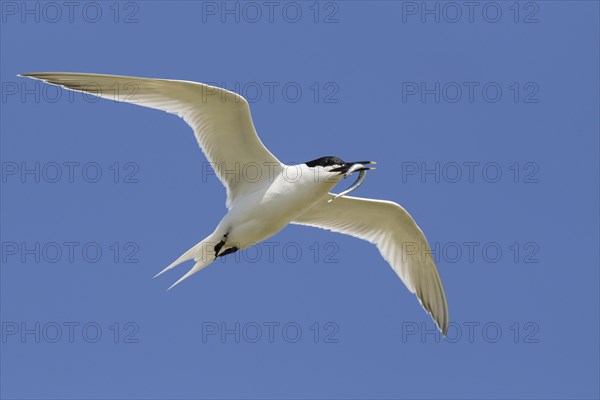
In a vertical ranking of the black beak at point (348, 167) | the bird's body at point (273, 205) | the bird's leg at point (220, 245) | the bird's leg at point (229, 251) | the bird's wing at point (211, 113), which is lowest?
the bird's leg at point (229, 251)

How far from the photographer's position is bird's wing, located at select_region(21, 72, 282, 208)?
443 inches

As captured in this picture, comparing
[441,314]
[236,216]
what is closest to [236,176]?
[236,216]

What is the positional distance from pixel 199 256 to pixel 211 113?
5.75 ft

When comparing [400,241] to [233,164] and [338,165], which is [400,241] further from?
[233,164]

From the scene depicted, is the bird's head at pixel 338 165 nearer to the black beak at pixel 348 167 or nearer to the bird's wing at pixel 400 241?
the black beak at pixel 348 167

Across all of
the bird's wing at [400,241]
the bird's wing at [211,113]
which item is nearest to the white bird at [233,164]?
the bird's wing at [211,113]

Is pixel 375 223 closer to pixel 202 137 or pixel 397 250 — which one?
pixel 397 250

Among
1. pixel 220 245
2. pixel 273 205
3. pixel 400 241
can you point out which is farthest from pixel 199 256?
pixel 400 241

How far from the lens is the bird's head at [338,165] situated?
11453 mm

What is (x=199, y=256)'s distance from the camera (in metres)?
12.1

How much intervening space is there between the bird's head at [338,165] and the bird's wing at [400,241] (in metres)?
1.79

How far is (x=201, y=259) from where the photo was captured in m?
12.2

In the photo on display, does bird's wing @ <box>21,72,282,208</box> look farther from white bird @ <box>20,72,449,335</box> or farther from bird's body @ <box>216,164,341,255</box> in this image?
bird's body @ <box>216,164,341,255</box>

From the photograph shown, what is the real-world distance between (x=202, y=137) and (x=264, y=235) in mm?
1376
